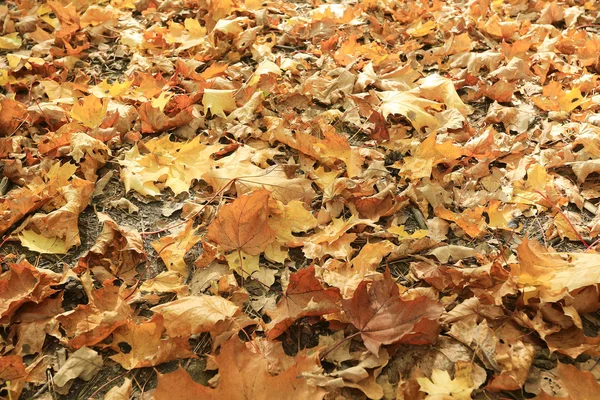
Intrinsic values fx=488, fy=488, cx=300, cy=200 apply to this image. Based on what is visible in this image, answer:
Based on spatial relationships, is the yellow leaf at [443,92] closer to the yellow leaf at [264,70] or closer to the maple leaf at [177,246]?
the yellow leaf at [264,70]

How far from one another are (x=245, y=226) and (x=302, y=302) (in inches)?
14.3

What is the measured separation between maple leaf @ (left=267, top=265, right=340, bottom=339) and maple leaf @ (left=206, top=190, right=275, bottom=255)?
10.0 inches

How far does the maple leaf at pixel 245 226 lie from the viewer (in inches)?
67.9

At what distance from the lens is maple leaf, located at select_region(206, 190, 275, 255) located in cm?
173

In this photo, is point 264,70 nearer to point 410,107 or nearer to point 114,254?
point 410,107

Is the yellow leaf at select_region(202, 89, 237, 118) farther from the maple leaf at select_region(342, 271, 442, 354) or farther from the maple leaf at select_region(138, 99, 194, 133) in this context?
the maple leaf at select_region(342, 271, 442, 354)

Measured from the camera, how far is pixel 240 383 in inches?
50.3

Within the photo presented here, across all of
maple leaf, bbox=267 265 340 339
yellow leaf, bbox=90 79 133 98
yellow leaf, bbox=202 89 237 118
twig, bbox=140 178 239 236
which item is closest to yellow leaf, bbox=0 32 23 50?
yellow leaf, bbox=90 79 133 98

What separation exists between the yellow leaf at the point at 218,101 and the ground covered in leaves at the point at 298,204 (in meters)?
0.01

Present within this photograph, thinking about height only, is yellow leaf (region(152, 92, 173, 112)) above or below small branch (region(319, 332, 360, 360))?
above

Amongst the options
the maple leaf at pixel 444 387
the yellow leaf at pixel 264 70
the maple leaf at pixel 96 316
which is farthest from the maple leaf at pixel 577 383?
the yellow leaf at pixel 264 70

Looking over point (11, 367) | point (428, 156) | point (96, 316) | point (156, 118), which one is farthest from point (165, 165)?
point (428, 156)

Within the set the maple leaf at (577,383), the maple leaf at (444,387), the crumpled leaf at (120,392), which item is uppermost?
the maple leaf at (577,383)

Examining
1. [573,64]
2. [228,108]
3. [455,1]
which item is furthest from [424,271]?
[455,1]
